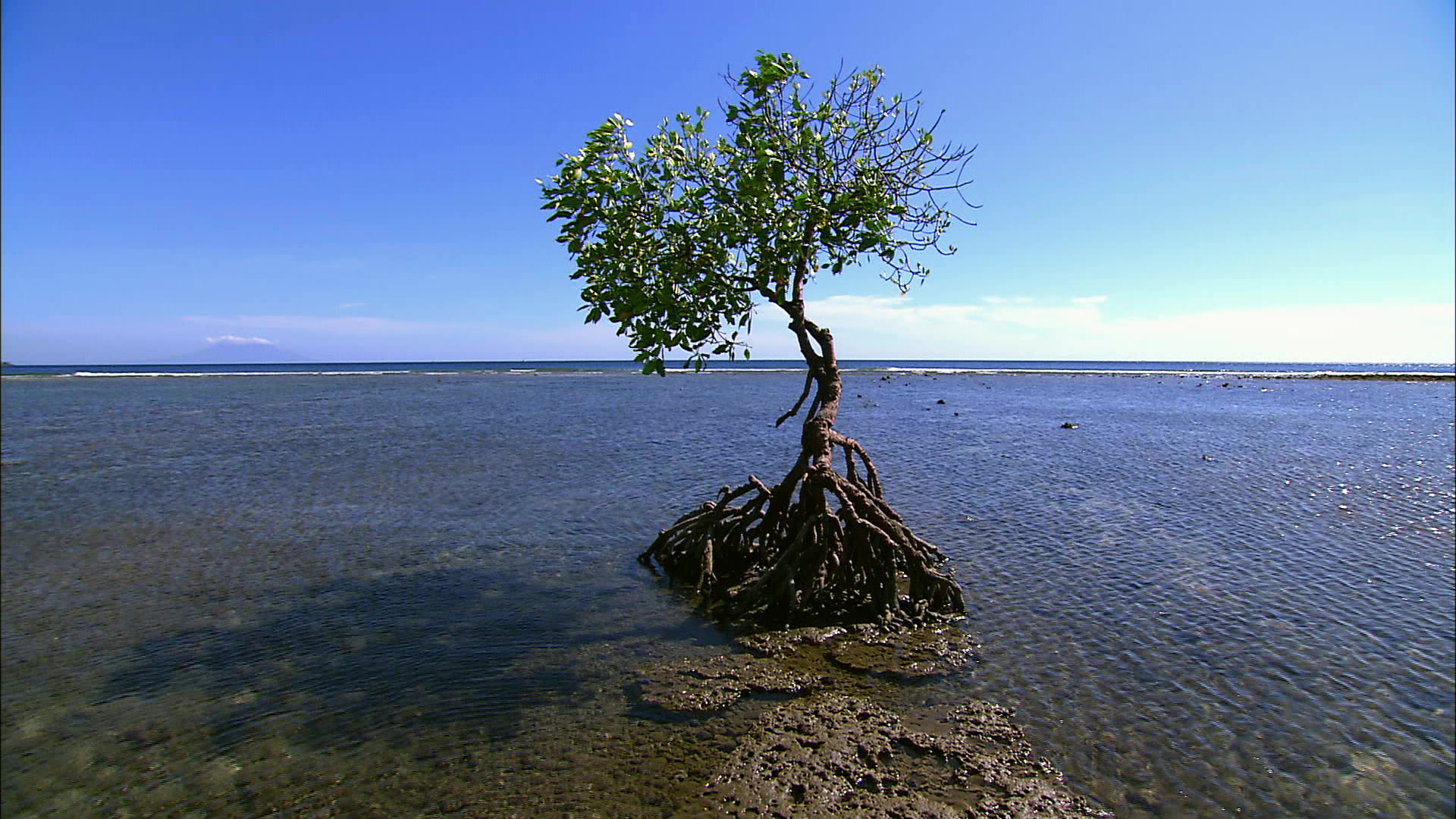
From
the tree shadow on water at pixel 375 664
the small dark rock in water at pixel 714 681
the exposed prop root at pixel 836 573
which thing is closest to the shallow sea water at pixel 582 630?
the tree shadow on water at pixel 375 664

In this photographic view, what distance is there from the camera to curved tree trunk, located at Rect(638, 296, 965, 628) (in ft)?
43.8

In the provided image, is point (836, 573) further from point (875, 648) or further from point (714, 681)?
point (714, 681)

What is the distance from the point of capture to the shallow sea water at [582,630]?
8625mm

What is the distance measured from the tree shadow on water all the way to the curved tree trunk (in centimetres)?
273

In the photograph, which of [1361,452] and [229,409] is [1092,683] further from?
[229,409]

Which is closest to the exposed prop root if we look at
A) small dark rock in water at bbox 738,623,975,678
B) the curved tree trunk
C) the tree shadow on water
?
the curved tree trunk

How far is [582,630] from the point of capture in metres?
13.1

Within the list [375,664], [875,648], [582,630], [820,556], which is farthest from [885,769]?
[375,664]

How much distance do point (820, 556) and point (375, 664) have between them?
783cm

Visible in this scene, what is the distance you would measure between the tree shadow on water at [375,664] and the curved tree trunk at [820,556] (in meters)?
2.73

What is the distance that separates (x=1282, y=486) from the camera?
1075 inches

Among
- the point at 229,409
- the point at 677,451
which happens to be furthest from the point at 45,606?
the point at 229,409

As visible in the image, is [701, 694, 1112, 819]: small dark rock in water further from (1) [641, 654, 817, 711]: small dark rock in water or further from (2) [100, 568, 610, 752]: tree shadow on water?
(2) [100, 568, 610, 752]: tree shadow on water

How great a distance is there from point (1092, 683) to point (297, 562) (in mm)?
17018
